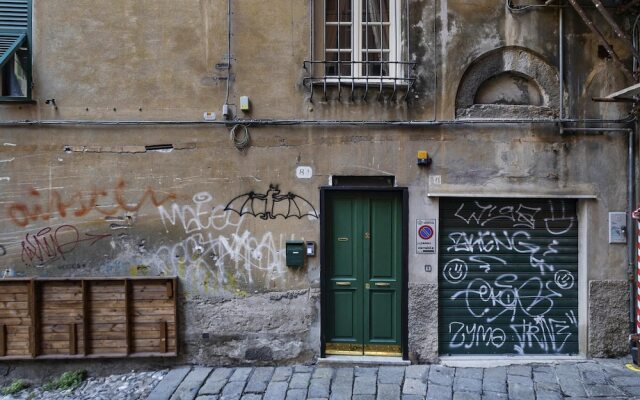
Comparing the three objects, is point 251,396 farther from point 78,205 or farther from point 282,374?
point 78,205

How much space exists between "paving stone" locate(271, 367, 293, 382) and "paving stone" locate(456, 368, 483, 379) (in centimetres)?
226

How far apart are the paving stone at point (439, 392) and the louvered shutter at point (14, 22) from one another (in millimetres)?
7123

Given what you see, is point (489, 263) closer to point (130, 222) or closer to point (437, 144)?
point (437, 144)

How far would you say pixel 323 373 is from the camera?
231 inches

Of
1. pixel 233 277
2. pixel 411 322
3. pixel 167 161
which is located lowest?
pixel 411 322

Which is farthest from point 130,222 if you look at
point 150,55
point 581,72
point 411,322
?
point 581,72

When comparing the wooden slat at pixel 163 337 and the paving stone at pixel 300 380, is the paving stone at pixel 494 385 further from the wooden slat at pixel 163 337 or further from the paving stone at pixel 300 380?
the wooden slat at pixel 163 337

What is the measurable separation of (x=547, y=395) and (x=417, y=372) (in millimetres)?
1568

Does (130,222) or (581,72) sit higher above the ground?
(581,72)

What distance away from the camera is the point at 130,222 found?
611 centimetres

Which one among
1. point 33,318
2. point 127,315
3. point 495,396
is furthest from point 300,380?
point 33,318

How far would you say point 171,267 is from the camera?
6133 mm

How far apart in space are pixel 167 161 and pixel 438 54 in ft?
13.5

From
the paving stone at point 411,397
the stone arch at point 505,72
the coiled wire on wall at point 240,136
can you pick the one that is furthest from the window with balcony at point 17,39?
the paving stone at point 411,397
